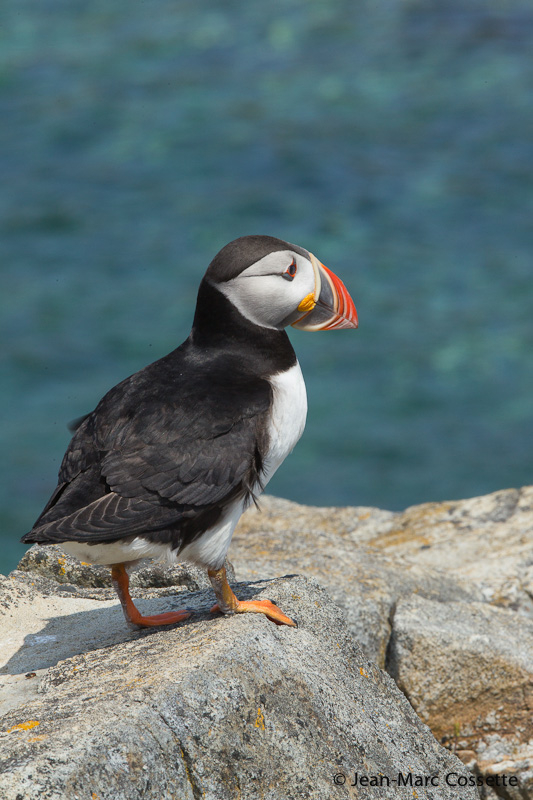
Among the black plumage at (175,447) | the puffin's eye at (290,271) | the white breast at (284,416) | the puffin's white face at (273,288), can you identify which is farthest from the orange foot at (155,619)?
the puffin's eye at (290,271)

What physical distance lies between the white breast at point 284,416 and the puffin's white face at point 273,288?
0.95 ft

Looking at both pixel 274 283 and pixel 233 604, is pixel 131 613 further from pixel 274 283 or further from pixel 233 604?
pixel 274 283

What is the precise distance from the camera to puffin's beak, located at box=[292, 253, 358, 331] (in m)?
4.76

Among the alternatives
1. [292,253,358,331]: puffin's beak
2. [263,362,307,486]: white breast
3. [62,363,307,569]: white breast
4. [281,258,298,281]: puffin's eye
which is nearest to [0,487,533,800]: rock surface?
[62,363,307,569]: white breast

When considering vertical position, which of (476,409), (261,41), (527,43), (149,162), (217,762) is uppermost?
(261,41)

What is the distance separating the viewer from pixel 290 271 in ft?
15.3

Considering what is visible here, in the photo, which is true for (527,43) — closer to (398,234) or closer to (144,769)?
(398,234)

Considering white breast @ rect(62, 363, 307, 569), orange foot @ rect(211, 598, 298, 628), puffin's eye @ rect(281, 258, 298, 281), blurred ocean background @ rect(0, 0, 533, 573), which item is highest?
blurred ocean background @ rect(0, 0, 533, 573)

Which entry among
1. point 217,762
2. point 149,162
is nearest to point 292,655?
point 217,762

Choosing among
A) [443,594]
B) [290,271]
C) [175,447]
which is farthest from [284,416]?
[443,594]

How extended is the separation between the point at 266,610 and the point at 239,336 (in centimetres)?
129

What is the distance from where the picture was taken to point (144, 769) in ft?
A: 10.9

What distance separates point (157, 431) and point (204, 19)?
17253mm

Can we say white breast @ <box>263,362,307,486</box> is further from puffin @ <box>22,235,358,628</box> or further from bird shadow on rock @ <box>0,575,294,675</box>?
bird shadow on rock @ <box>0,575,294,675</box>
